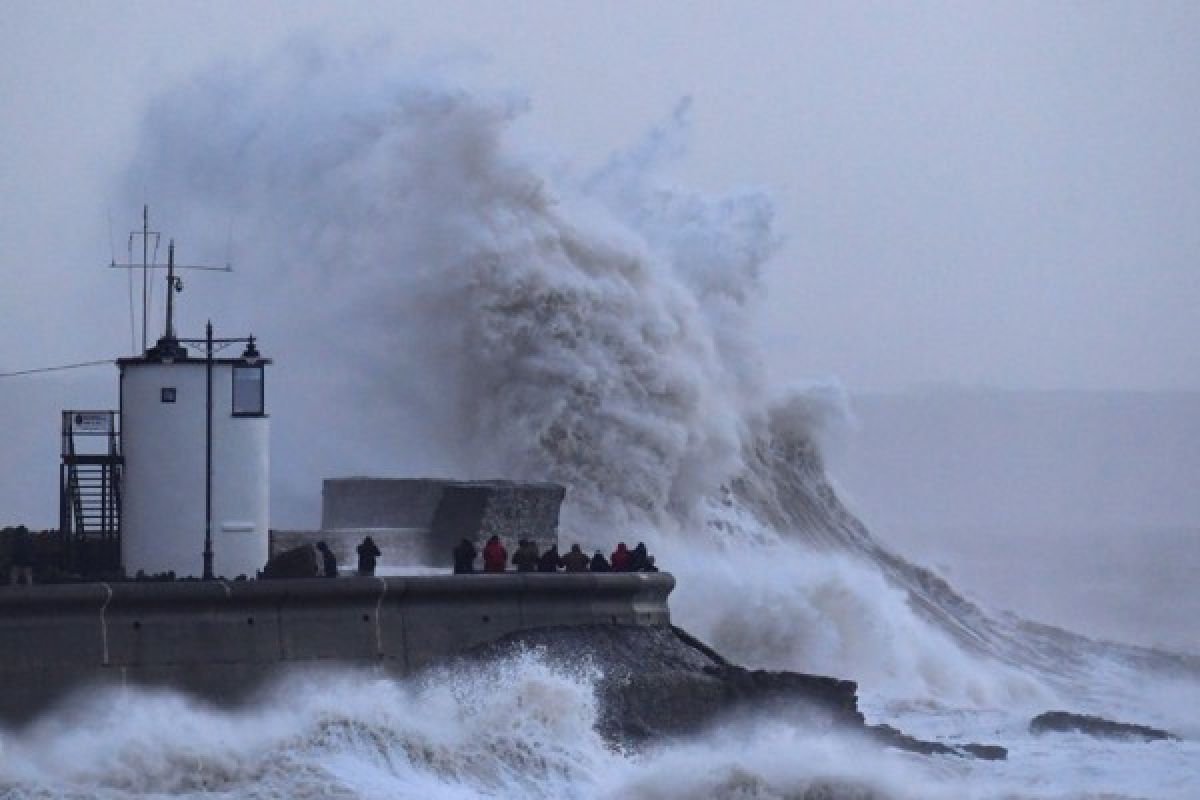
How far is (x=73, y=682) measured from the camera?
2061 cm

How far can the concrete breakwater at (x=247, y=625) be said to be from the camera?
20469 millimetres

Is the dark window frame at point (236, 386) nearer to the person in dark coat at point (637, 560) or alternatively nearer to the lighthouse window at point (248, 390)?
the lighthouse window at point (248, 390)

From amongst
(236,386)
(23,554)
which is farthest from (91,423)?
(236,386)

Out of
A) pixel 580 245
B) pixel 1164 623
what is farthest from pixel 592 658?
pixel 1164 623

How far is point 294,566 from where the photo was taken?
22172mm

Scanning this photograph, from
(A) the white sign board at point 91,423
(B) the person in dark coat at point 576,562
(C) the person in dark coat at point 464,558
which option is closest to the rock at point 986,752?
(B) the person in dark coat at point 576,562

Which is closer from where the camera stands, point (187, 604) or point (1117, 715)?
point (187, 604)

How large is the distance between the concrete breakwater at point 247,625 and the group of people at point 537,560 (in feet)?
1.72

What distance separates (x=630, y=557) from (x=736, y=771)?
2.77 metres

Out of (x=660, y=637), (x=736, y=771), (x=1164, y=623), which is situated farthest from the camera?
(x=1164, y=623)

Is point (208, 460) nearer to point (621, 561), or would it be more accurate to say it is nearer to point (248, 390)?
point (248, 390)

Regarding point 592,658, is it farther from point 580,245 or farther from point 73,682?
point 580,245

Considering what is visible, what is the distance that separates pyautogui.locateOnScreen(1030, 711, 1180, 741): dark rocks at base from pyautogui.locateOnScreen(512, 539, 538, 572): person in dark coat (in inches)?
277

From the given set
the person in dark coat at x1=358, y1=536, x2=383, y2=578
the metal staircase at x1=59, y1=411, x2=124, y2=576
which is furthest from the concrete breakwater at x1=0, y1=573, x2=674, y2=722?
the metal staircase at x1=59, y1=411, x2=124, y2=576
